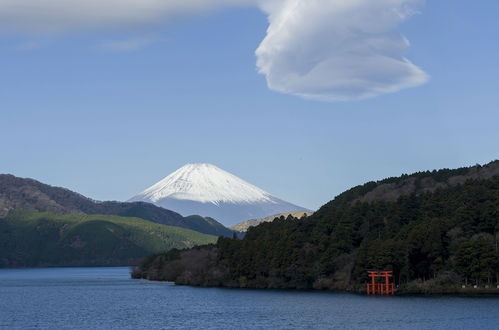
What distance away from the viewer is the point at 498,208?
133 metres

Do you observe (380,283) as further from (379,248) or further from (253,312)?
(253,312)

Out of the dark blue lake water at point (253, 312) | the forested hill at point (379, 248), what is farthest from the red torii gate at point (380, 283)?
the dark blue lake water at point (253, 312)

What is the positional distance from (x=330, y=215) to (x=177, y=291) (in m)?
34.9

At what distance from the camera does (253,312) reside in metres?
109

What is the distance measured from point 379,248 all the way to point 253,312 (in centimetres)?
3479

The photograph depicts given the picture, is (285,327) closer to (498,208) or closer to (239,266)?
(498,208)

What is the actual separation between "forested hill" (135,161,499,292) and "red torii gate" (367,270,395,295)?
1.80 metres

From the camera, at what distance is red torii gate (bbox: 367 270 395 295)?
130 m

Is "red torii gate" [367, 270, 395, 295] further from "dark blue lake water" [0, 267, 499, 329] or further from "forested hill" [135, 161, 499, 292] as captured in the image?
"dark blue lake water" [0, 267, 499, 329]

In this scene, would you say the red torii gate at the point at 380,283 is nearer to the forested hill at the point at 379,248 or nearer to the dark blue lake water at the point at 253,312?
the forested hill at the point at 379,248

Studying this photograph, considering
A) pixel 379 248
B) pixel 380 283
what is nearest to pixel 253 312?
pixel 380 283

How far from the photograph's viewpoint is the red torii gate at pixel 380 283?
130 meters

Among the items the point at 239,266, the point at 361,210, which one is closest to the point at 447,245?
the point at 361,210

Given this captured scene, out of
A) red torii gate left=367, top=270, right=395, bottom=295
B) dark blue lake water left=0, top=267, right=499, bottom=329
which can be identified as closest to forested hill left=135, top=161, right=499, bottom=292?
red torii gate left=367, top=270, right=395, bottom=295
